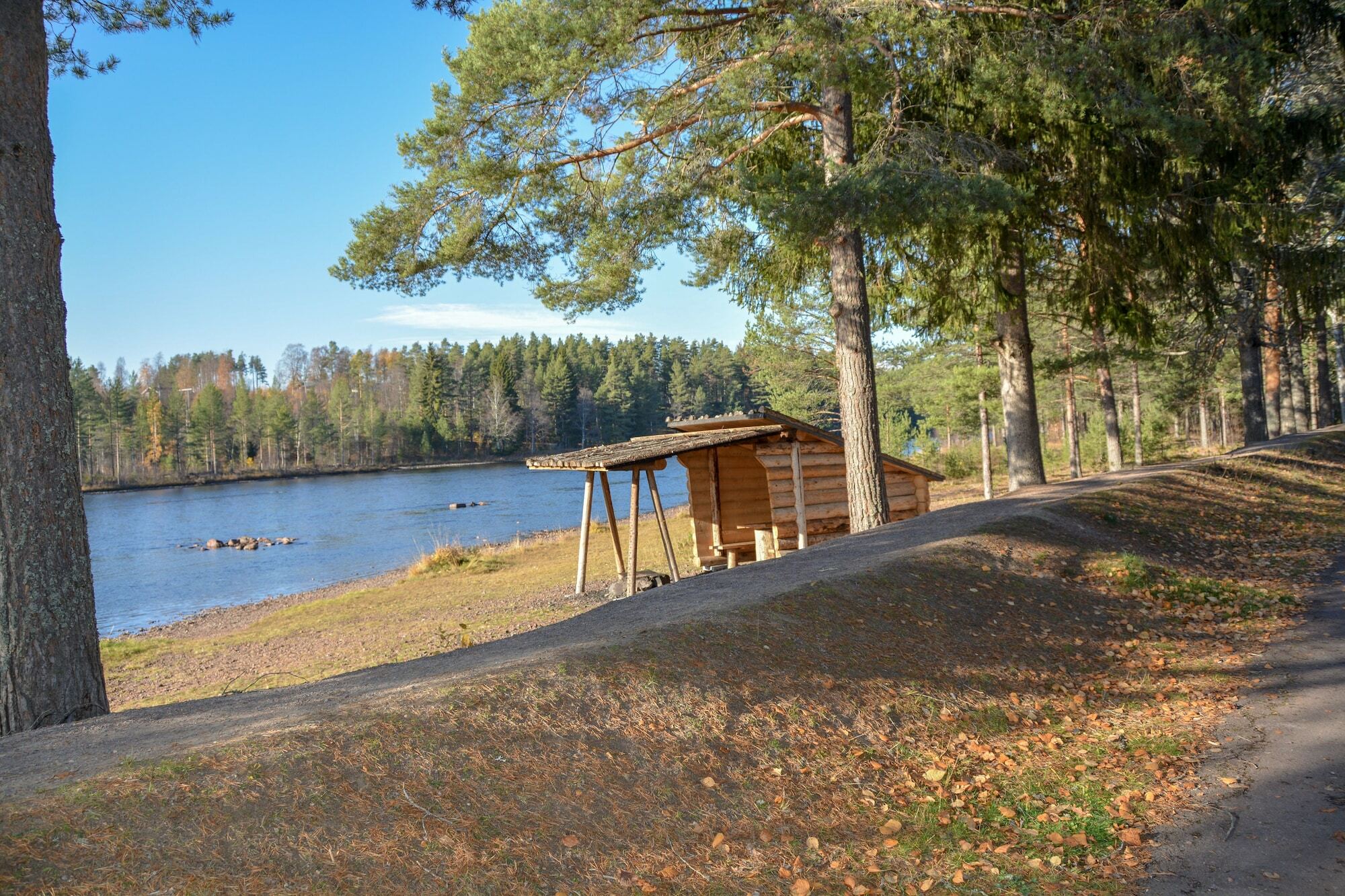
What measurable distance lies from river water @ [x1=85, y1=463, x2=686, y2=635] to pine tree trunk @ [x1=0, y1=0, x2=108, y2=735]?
1875cm

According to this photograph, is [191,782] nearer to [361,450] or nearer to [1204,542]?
[1204,542]

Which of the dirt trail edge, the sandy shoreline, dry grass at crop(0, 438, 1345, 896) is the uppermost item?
the dirt trail edge

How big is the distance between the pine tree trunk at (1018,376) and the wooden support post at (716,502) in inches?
221

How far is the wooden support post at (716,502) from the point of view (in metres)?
18.6

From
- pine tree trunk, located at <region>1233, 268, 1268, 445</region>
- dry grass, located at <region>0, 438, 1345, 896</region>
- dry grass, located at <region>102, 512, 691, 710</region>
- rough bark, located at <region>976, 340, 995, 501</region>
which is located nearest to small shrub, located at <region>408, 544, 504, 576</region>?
dry grass, located at <region>102, 512, 691, 710</region>

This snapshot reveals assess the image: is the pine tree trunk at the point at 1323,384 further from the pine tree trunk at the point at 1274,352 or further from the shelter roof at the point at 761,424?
the shelter roof at the point at 761,424

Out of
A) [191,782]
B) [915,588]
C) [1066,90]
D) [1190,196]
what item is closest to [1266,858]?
[915,588]

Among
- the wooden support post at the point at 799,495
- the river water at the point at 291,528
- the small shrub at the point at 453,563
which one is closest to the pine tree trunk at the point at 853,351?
the wooden support post at the point at 799,495

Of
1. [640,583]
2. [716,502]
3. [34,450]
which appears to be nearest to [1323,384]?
[716,502]

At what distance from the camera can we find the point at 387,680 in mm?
5891

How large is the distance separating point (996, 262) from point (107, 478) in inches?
3530

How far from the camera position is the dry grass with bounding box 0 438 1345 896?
3727 millimetres

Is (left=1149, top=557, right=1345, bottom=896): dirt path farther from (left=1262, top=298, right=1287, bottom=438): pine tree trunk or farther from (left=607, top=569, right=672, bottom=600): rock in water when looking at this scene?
(left=1262, top=298, right=1287, bottom=438): pine tree trunk

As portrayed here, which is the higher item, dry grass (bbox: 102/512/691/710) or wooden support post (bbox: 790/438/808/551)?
wooden support post (bbox: 790/438/808/551)
